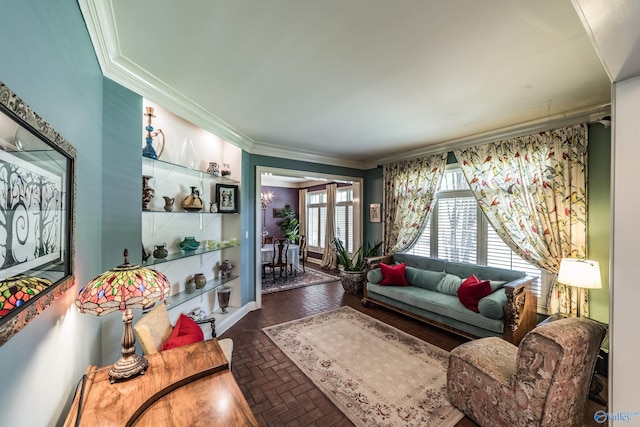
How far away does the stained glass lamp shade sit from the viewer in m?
0.60

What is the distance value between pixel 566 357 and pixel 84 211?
2907 millimetres

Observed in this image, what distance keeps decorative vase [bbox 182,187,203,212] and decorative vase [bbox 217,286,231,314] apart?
1.22 meters

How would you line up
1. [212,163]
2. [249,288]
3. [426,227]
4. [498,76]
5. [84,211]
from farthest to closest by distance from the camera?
[426,227]
[249,288]
[212,163]
[498,76]
[84,211]

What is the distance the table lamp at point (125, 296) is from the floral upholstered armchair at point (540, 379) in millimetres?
2181

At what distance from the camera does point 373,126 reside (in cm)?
328

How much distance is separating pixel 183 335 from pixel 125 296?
0.86m

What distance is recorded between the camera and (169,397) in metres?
1.14

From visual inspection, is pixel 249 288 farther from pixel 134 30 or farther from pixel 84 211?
pixel 134 30

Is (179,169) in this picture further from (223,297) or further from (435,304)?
(435,304)

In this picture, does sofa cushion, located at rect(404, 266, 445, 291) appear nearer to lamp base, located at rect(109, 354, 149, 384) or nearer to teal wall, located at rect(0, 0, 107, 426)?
lamp base, located at rect(109, 354, 149, 384)

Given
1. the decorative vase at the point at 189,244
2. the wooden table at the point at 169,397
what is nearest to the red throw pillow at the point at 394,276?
the decorative vase at the point at 189,244

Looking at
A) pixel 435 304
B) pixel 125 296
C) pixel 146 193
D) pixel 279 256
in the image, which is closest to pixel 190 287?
pixel 146 193

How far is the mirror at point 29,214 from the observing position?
0.62 meters

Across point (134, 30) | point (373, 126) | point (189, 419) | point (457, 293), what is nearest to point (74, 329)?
point (189, 419)
